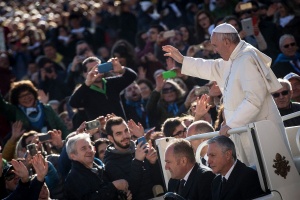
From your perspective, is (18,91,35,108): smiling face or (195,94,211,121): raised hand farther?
(18,91,35,108): smiling face

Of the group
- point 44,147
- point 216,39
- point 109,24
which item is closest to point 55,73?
point 109,24

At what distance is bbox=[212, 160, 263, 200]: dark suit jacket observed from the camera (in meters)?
8.71

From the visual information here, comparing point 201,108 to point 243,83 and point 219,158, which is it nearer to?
point 243,83

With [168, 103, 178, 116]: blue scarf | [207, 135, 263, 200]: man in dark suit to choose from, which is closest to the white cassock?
[207, 135, 263, 200]: man in dark suit

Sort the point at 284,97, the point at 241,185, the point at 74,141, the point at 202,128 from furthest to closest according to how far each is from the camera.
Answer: the point at 284,97, the point at 74,141, the point at 202,128, the point at 241,185

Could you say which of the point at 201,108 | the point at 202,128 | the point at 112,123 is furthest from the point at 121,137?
the point at 201,108

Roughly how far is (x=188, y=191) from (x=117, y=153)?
1.85m

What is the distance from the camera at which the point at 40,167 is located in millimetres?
10242

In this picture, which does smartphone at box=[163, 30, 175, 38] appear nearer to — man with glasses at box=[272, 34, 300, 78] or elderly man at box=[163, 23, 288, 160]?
man with glasses at box=[272, 34, 300, 78]

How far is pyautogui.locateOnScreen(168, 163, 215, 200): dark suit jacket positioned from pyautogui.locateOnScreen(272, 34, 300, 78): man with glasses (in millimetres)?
5841

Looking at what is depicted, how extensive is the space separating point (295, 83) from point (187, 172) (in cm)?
403

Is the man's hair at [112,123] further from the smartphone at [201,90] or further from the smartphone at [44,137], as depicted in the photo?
the smartphone at [201,90]

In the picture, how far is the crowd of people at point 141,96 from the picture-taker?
9.28 meters

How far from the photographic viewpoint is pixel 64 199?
36.9 ft
